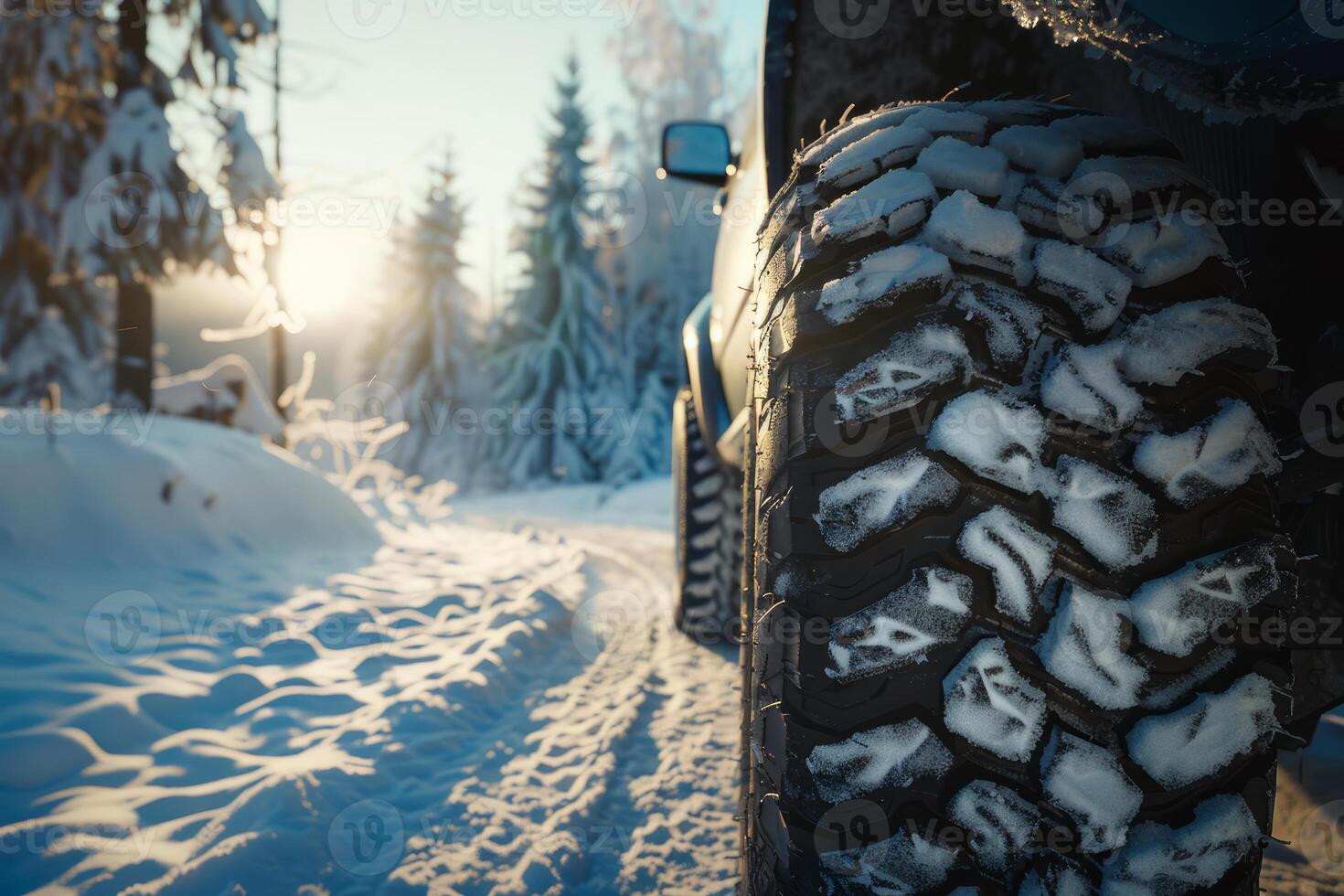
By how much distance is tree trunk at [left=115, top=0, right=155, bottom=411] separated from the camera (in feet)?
35.8

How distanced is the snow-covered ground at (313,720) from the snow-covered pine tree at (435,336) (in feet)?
81.4

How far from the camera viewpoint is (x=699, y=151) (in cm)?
334

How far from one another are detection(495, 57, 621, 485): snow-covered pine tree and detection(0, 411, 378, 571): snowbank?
752 inches

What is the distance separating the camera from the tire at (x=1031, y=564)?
1028mm

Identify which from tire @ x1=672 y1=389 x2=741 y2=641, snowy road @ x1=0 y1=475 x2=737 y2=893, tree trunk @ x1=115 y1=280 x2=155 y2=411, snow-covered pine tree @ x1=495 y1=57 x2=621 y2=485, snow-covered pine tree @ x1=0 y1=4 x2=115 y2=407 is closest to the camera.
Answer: snowy road @ x1=0 y1=475 x2=737 y2=893

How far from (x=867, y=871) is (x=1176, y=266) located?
1.03 metres

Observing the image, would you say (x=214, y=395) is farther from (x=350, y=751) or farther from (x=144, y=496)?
(x=350, y=751)

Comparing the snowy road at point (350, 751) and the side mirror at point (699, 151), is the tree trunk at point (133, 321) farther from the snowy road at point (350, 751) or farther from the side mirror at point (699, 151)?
the side mirror at point (699, 151)

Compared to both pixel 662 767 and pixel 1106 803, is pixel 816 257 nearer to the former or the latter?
pixel 1106 803

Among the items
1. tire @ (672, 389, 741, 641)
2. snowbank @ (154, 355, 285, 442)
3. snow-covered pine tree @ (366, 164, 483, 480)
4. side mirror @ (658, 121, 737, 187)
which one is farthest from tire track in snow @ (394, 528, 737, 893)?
snow-covered pine tree @ (366, 164, 483, 480)

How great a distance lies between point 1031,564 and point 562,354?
83.7 feet

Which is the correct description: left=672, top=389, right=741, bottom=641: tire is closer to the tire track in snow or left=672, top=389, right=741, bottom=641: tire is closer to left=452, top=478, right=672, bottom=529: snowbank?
the tire track in snow

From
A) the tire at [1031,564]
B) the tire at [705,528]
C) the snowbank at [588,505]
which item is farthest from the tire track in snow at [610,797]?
the snowbank at [588,505]

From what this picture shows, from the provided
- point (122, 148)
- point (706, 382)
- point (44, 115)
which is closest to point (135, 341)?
point (122, 148)
